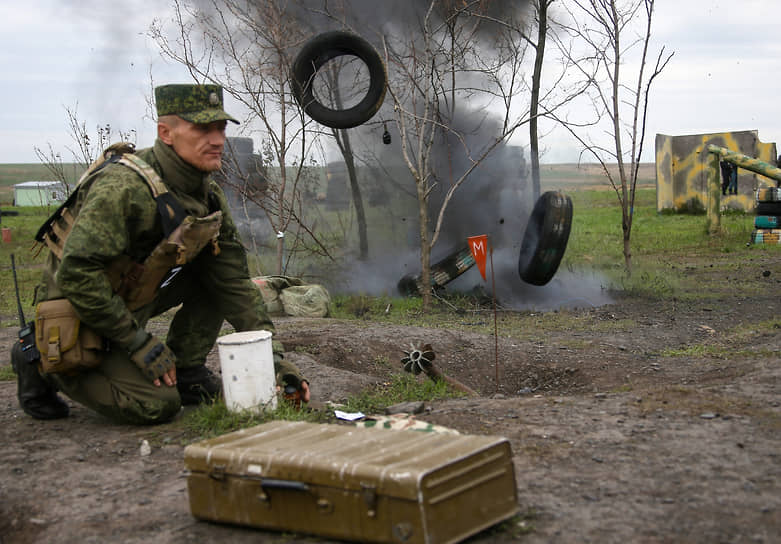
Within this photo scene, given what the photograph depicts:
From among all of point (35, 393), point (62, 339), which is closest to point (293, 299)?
point (35, 393)

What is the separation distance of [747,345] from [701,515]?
4.50 m

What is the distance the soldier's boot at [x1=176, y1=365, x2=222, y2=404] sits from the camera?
16.3ft

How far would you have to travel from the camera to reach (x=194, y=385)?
16.4 feet

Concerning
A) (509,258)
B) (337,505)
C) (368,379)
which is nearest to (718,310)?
(509,258)

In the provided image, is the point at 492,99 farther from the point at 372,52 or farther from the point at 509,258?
the point at 372,52

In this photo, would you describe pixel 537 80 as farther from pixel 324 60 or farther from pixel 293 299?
pixel 293 299

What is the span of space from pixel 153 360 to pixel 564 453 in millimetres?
2219

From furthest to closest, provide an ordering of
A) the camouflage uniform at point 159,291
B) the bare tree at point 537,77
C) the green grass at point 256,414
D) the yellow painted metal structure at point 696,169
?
the yellow painted metal structure at point 696,169, the bare tree at point 537,77, the green grass at point 256,414, the camouflage uniform at point 159,291

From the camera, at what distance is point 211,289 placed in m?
4.91

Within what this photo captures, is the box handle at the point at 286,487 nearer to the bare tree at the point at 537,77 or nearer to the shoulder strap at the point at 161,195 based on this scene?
the shoulder strap at the point at 161,195

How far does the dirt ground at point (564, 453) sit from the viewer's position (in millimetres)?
2854

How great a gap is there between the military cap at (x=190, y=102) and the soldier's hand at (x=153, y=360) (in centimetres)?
126

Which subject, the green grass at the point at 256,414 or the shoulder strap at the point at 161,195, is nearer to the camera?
the green grass at the point at 256,414

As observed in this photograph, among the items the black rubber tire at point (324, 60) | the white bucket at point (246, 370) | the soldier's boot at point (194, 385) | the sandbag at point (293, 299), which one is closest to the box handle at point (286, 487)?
the white bucket at point (246, 370)
